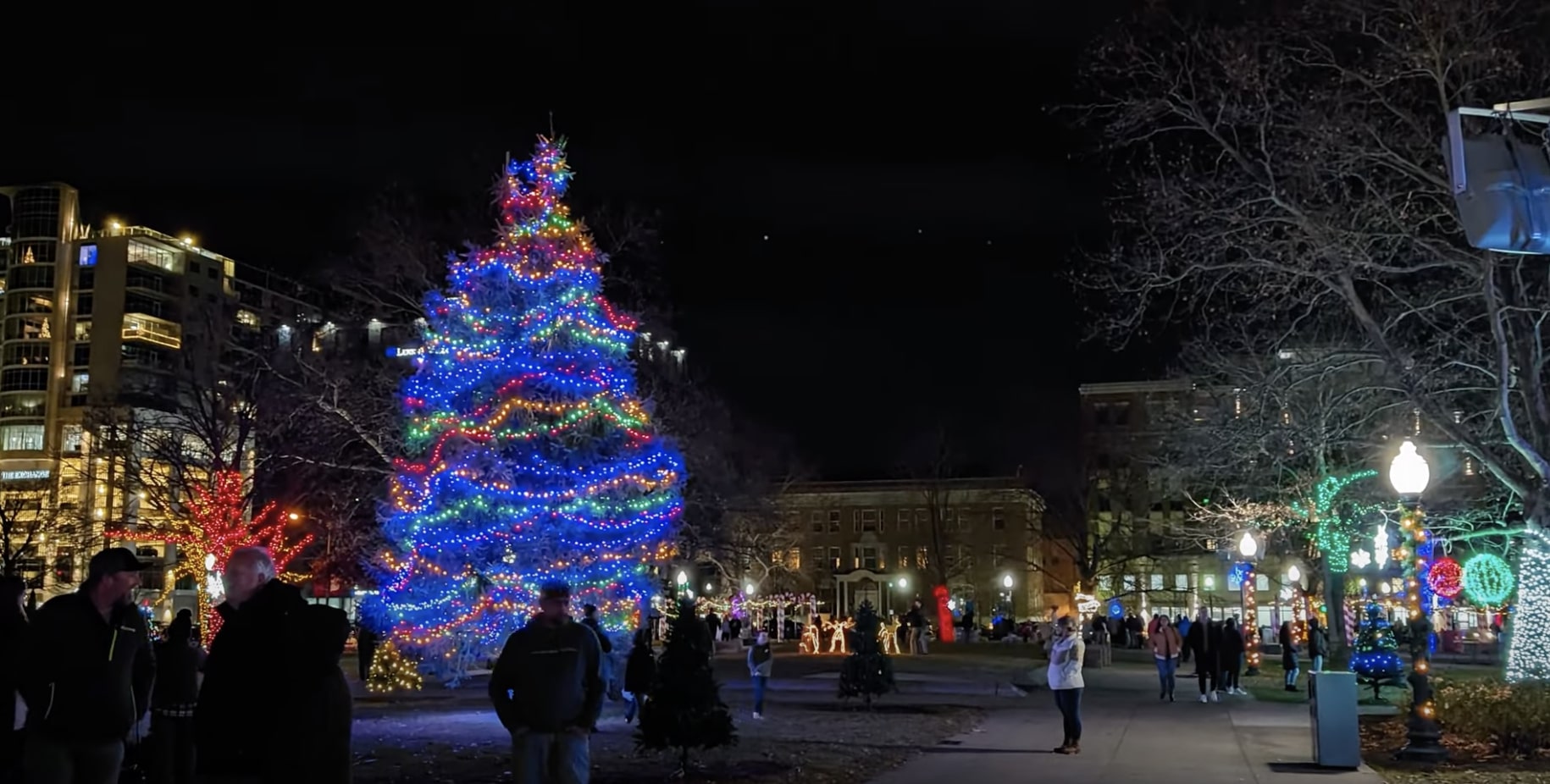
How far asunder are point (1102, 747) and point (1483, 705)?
420cm

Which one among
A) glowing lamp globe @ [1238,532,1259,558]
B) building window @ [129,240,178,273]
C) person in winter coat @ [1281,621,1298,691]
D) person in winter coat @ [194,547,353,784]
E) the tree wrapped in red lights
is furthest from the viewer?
building window @ [129,240,178,273]

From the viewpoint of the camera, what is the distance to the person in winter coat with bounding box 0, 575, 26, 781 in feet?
22.4

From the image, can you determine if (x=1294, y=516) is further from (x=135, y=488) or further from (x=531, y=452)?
(x=135, y=488)

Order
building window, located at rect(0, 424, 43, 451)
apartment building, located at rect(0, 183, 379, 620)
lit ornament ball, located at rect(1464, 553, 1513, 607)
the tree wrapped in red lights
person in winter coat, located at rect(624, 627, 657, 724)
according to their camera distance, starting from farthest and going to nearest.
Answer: apartment building, located at rect(0, 183, 379, 620) → building window, located at rect(0, 424, 43, 451) → the tree wrapped in red lights → lit ornament ball, located at rect(1464, 553, 1513, 607) → person in winter coat, located at rect(624, 627, 657, 724)

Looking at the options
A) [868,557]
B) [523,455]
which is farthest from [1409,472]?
[868,557]

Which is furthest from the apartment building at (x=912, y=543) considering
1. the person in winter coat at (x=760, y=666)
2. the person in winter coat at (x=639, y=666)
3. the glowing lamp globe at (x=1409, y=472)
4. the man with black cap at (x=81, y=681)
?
the man with black cap at (x=81, y=681)

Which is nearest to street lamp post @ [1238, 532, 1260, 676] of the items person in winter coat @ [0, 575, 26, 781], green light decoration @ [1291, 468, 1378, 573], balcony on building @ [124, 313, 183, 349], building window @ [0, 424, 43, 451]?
green light decoration @ [1291, 468, 1378, 573]

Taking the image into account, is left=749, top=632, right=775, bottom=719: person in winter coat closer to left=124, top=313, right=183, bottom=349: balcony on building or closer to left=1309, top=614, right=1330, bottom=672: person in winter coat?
left=1309, top=614, right=1330, bottom=672: person in winter coat

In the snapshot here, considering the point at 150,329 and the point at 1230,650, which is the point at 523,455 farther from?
the point at 150,329

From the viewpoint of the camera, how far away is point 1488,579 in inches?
866

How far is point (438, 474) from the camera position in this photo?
21.2 meters

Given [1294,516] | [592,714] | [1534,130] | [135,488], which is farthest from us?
[135,488]

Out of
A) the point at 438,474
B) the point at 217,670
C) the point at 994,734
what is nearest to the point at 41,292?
the point at 438,474

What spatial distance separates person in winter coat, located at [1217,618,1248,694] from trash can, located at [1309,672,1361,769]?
1186cm
